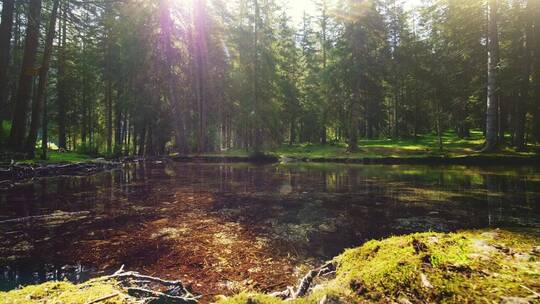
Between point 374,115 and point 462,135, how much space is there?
1161 centimetres

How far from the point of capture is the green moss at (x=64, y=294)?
2613 millimetres

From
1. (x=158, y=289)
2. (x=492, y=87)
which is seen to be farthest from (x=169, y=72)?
(x=158, y=289)

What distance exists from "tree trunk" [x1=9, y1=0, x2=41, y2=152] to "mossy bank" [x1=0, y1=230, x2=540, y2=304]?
770 inches

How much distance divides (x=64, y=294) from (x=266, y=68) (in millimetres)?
31502

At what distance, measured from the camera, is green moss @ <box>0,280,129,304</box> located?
2.61 meters

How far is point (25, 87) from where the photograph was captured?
1845 cm

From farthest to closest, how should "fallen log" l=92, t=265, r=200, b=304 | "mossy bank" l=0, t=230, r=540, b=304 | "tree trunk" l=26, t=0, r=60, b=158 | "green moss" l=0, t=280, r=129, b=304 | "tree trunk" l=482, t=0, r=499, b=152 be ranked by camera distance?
"tree trunk" l=482, t=0, r=499, b=152, "tree trunk" l=26, t=0, r=60, b=158, "fallen log" l=92, t=265, r=200, b=304, "green moss" l=0, t=280, r=129, b=304, "mossy bank" l=0, t=230, r=540, b=304

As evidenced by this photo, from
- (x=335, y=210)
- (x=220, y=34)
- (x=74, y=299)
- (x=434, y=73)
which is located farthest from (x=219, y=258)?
(x=220, y=34)

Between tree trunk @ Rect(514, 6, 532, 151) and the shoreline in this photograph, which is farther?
tree trunk @ Rect(514, 6, 532, 151)

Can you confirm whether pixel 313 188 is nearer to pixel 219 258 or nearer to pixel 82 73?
pixel 219 258

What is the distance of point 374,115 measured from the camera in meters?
46.6

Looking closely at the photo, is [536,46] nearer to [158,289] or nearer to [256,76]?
[256,76]

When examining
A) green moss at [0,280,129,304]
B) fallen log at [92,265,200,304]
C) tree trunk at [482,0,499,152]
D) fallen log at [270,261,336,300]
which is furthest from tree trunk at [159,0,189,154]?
green moss at [0,280,129,304]

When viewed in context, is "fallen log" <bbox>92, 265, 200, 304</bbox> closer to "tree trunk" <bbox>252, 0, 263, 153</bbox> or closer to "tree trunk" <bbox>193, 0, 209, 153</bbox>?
"tree trunk" <bbox>252, 0, 263, 153</bbox>
